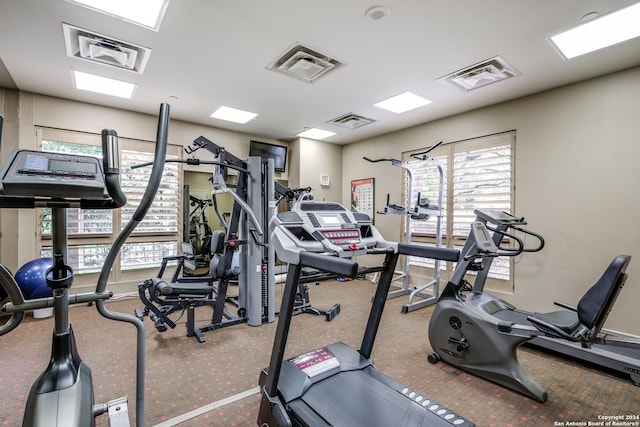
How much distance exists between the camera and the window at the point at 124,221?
4199 millimetres

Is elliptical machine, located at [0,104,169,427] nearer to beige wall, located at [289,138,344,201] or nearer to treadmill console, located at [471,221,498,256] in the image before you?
treadmill console, located at [471,221,498,256]

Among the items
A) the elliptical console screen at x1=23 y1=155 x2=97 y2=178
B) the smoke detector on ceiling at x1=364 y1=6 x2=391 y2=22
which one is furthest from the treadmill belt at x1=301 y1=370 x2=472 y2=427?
the smoke detector on ceiling at x1=364 y1=6 x2=391 y2=22

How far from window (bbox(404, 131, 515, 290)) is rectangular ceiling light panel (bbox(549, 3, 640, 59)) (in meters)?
1.38

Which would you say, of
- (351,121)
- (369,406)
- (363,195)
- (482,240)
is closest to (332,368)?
(369,406)

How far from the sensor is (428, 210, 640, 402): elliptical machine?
1787mm

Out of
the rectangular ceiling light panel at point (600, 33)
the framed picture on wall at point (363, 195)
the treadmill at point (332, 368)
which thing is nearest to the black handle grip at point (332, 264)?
the treadmill at point (332, 368)

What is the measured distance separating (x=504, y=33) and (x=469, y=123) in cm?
204

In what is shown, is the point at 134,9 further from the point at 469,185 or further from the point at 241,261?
the point at 469,185

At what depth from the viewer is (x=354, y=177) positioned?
256 inches

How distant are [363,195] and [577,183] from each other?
3.49 meters

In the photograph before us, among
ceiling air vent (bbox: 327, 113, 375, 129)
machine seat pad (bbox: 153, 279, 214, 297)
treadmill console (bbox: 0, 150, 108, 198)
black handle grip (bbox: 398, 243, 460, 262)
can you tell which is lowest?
machine seat pad (bbox: 153, 279, 214, 297)

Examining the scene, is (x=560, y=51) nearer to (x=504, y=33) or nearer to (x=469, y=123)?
(x=504, y=33)

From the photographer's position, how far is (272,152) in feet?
19.6

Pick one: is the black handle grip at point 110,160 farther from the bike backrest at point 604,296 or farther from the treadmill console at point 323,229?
the bike backrest at point 604,296
